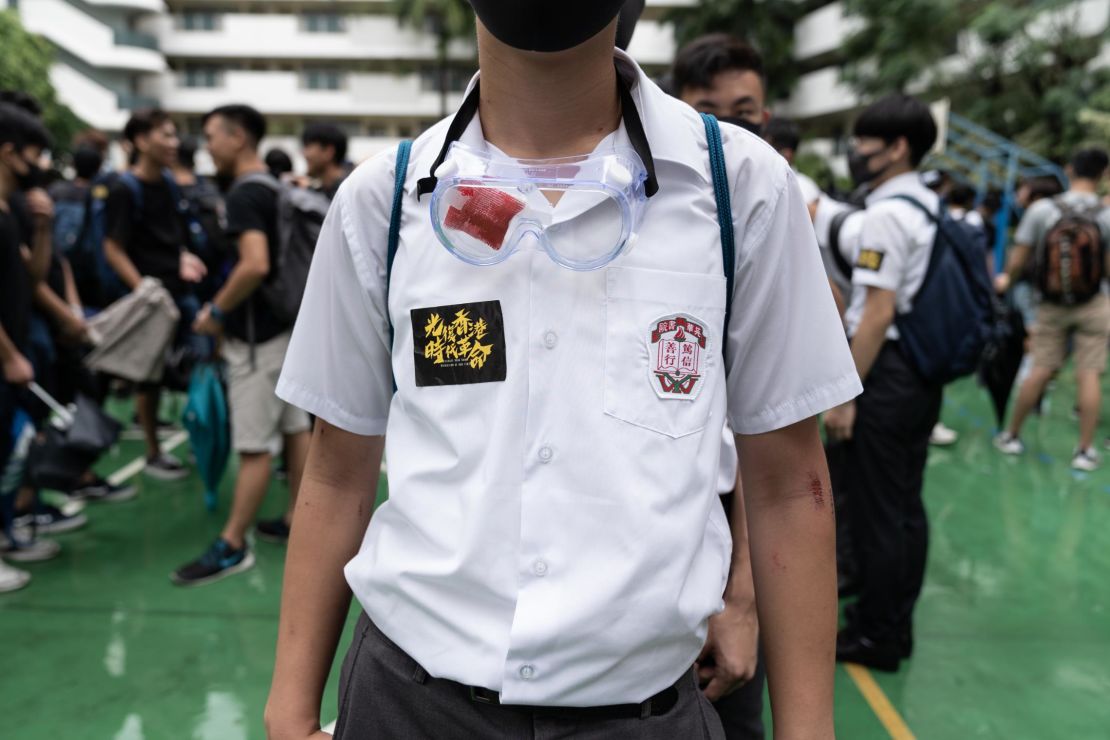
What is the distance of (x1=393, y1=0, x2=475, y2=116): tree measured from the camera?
90.2 feet

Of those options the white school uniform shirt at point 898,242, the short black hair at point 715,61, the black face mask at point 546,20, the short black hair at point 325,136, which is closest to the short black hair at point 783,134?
the white school uniform shirt at point 898,242

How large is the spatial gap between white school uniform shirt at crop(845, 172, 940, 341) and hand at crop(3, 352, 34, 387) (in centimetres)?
343

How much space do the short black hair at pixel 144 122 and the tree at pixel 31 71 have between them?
20.5m

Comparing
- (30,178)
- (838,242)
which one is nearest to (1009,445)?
(838,242)

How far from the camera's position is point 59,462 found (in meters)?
3.65

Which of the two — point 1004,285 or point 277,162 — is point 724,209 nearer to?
point 1004,285

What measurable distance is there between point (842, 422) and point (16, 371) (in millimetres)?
3397

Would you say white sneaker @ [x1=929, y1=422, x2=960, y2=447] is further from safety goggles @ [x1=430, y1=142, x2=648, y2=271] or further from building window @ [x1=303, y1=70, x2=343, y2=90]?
building window @ [x1=303, y1=70, x2=343, y2=90]

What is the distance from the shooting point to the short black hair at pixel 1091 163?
5.46 meters

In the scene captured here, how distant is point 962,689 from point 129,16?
35.5m

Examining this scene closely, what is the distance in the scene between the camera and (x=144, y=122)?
15.2 feet

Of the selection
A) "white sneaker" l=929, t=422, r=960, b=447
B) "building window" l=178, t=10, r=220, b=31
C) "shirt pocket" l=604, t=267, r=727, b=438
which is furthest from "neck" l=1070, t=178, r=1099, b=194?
"building window" l=178, t=10, r=220, b=31

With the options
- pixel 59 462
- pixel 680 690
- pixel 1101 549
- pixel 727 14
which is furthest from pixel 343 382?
pixel 727 14

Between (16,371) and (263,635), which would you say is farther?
(16,371)
